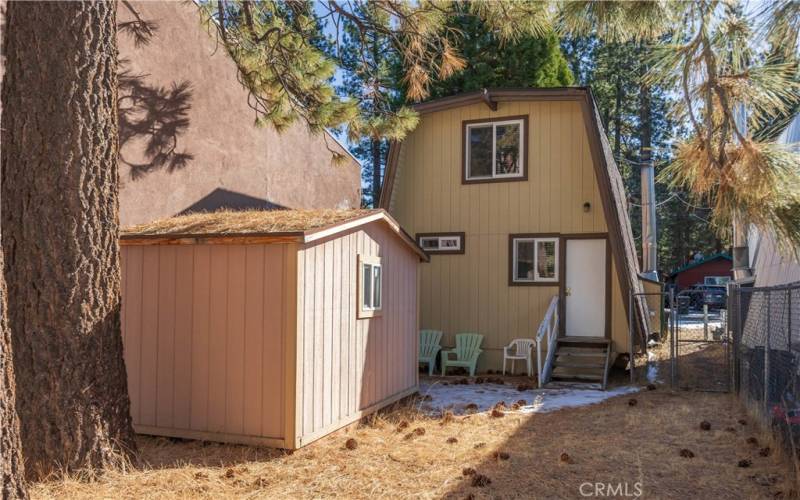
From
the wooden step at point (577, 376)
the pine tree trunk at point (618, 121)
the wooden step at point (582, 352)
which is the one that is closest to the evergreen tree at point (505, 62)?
the pine tree trunk at point (618, 121)

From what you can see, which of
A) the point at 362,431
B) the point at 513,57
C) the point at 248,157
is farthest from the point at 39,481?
the point at 513,57

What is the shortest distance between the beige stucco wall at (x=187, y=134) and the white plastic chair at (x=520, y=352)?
13.6 feet

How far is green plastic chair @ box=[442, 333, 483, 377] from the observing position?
11.3 metres

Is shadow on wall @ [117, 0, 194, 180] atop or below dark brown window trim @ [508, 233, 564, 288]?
atop

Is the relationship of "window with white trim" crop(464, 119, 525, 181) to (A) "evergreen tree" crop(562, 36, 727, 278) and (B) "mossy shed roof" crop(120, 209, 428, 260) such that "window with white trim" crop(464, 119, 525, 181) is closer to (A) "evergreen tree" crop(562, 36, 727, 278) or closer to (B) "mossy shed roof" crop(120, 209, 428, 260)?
(B) "mossy shed roof" crop(120, 209, 428, 260)

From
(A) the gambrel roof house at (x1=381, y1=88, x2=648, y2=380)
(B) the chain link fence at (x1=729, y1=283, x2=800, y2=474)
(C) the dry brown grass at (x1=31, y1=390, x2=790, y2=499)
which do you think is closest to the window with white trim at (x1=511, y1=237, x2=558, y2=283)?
(A) the gambrel roof house at (x1=381, y1=88, x2=648, y2=380)

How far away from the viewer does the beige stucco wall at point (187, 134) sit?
8.52 m

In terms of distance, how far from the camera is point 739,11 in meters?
4.08

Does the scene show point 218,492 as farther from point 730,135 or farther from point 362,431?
point 730,135

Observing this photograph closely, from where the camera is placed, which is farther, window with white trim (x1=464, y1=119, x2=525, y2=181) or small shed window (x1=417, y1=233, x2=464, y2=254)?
small shed window (x1=417, y1=233, x2=464, y2=254)

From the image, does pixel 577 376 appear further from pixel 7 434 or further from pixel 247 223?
pixel 7 434

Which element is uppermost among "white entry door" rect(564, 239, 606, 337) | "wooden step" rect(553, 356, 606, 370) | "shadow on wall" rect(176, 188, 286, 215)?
"shadow on wall" rect(176, 188, 286, 215)

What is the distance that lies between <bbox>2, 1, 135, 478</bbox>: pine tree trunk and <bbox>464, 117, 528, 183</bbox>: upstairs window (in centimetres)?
777

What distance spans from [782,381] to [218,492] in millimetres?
4660
